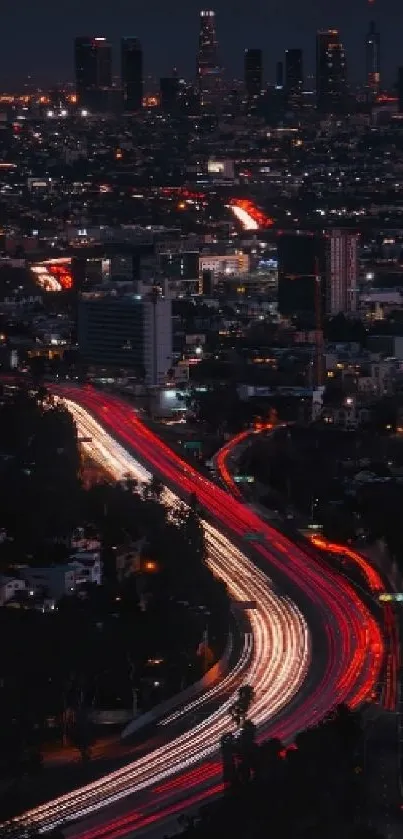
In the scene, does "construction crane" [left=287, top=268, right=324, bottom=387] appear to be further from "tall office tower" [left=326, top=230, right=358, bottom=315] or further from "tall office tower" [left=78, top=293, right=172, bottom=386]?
"tall office tower" [left=78, top=293, right=172, bottom=386]

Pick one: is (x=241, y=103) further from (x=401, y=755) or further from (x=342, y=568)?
(x=401, y=755)

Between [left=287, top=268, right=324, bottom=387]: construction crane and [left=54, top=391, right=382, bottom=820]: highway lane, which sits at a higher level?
[left=287, top=268, right=324, bottom=387]: construction crane

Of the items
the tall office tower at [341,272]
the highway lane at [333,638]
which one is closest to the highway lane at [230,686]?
the highway lane at [333,638]

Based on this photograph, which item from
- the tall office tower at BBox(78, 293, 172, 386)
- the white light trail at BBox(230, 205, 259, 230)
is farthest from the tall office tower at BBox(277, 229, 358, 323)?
the white light trail at BBox(230, 205, 259, 230)

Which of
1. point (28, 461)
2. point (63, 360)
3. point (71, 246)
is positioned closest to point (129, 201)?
point (71, 246)

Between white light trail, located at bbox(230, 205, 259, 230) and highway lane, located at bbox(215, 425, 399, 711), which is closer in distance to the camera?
highway lane, located at bbox(215, 425, 399, 711)
